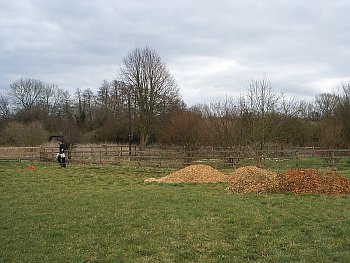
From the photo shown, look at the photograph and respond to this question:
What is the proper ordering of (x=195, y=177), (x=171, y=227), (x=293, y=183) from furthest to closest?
(x=195, y=177)
(x=293, y=183)
(x=171, y=227)

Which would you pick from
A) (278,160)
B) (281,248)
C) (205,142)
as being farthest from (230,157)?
(281,248)

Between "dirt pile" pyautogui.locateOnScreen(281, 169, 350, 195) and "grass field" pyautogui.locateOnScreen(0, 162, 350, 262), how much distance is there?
3.33 feet

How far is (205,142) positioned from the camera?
3481 centimetres

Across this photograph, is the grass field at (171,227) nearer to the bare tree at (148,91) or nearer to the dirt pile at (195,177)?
the dirt pile at (195,177)

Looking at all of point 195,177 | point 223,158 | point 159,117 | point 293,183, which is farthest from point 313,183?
point 159,117

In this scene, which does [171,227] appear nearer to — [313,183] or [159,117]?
[313,183]

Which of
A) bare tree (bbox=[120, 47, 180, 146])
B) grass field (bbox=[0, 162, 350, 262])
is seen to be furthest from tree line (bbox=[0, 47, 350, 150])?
grass field (bbox=[0, 162, 350, 262])

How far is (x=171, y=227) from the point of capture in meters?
9.36

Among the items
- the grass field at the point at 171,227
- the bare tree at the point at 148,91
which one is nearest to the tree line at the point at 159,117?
the bare tree at the point at 148,91

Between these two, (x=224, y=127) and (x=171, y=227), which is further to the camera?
(x=224, y=127)

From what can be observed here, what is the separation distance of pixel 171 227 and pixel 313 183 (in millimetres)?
8286

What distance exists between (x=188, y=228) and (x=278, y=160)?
21.0 meters

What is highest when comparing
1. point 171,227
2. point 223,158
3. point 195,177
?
point 223,158

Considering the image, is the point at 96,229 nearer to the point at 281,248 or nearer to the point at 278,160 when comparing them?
the point at 281,248
